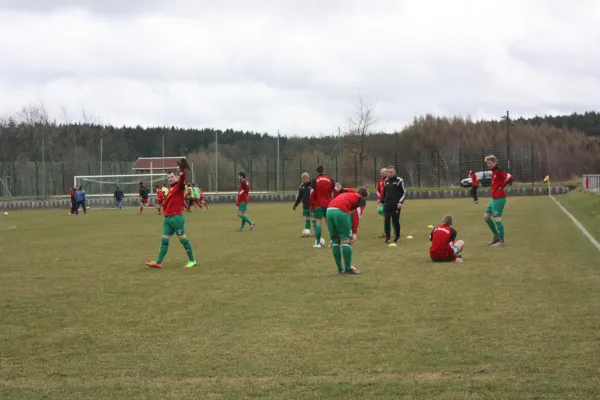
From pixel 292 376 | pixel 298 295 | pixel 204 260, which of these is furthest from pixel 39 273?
pixel 292 376

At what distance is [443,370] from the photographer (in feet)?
19.6

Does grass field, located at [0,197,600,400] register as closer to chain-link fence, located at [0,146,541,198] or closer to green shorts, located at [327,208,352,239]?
green shorts, located at [327,208,352,239]

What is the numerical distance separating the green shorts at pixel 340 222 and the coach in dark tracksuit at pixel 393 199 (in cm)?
622

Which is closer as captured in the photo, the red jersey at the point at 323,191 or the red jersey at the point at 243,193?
the red jersey at the point at 323,191

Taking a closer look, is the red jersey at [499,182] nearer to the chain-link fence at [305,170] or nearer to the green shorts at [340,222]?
the green shorts at [340,222]

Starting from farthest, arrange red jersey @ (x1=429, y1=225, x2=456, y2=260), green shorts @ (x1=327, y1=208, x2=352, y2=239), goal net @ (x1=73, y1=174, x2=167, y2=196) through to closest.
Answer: goal net @ (x1=73, y1=174, x2=167, y2=196), red jersey @ (x1=429, y1=225, x2=456, y2=260), green shorts @ (x1=327, y1=208, x2=352, y2=239)

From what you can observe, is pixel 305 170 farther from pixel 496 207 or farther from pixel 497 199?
pixel 496 207

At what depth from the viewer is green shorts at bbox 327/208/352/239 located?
39.0 feet

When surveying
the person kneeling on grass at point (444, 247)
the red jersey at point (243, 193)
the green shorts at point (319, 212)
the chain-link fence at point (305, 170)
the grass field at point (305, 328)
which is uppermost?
the chain-link fence at point (305, 170)

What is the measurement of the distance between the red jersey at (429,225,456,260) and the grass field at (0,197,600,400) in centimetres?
29

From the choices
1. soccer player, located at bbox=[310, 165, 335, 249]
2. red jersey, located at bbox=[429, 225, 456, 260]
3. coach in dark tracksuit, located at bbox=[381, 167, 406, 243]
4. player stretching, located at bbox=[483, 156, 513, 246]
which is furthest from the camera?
coach in dark tracksuit, located at bbox=[381, 167, 406, 243]

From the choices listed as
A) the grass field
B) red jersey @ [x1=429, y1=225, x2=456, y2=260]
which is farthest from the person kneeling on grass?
the grass field

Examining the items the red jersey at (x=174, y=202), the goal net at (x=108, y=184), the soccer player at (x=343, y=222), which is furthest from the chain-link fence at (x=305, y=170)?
the soccer player at (x=343, y=222)

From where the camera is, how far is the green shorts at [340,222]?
11.9 metres
